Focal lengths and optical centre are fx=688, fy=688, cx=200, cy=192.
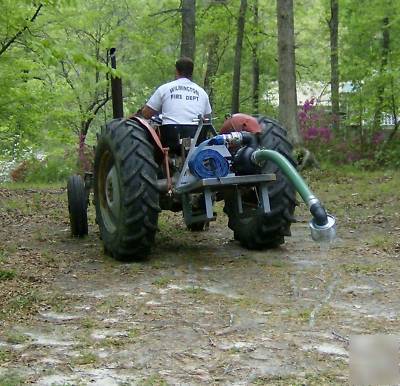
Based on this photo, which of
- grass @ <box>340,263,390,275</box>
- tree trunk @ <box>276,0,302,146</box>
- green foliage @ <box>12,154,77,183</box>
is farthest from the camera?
green foliage @ <box>12,154,77,183</box>

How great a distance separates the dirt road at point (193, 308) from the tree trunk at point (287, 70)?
24.9 feet

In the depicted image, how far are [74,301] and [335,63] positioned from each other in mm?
16235

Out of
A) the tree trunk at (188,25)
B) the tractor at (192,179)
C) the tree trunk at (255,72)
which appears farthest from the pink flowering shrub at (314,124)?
the tractor at (192,179)

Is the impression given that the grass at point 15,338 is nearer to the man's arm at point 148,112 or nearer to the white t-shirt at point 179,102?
the white t-shirt at point 179,102

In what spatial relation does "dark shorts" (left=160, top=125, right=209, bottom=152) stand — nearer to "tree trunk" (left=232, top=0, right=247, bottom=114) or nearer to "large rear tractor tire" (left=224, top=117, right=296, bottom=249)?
"large rear tractor tire" (left=224, top=117, right=296, bottom=249)

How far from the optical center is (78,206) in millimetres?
7812

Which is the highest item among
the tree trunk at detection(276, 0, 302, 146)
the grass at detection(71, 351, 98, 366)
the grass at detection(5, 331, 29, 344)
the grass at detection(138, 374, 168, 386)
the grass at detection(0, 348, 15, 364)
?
the tree trunk at detection(276, 0, 302, 146)

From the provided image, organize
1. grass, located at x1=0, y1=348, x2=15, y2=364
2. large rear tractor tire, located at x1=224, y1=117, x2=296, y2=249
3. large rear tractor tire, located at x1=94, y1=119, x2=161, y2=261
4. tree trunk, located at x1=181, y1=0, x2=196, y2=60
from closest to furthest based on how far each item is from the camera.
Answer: grass, located at x1=0, y1=348, x2=15, y2=364
large rear tractor tire, located at x1=94, y1=119, x2=161, y2=261
large rear tractor tire, located at x1=224, y1=117, x2=296, y2=249
tree trunk, located at x1=181, y1=0, x2=196, y2=60

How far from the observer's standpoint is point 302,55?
29.5m

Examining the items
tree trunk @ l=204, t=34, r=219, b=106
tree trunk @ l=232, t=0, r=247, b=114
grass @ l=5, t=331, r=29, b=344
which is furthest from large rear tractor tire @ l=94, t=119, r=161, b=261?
tree trunk @ l=204, t=34, r=219, b=106

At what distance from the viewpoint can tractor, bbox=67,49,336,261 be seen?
245 inches

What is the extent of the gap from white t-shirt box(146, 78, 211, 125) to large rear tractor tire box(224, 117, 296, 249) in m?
0.69

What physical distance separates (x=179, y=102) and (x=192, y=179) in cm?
95

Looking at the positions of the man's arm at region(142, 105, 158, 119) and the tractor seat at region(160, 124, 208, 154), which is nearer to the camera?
the tractor seat at region(160, 124, 208, 154)
